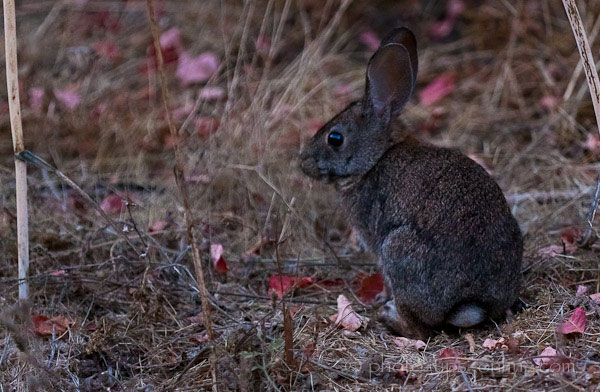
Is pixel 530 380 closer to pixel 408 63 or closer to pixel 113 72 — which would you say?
pixel 408 63

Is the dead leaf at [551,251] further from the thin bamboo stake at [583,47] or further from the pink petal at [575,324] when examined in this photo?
the thin bamboo stake at [583,47]

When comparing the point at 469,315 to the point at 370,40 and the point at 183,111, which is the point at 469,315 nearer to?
the point at 183,111

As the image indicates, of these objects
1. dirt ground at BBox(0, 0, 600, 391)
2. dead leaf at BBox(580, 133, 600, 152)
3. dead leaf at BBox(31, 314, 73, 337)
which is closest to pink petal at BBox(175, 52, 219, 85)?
A: dirt ground at BBox(0, 0, 600, 391)

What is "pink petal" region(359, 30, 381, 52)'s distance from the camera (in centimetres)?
793

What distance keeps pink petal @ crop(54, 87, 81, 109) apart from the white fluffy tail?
4263 mm

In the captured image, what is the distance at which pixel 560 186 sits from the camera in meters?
5.85

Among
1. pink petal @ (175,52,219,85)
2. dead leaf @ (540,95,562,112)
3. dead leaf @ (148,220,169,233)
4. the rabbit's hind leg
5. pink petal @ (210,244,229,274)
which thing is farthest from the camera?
pink petal @ (175,52,219,85)

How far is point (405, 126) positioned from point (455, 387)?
2065 mm

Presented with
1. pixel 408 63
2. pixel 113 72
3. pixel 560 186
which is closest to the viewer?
pixel 408 63

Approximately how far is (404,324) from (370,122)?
1.36 m

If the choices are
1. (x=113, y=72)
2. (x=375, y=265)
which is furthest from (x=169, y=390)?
(x=113, y=72)

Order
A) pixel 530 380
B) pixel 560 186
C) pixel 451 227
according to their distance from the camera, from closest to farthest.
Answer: pixel 530 380
pixel 451 227
pixel 560 186

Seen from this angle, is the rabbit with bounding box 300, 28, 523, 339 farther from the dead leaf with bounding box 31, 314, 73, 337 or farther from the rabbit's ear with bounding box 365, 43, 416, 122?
the dead leaf with bounding box 31, 314, 73, 337

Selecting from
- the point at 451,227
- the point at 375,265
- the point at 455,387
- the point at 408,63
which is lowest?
the point at 375,265
